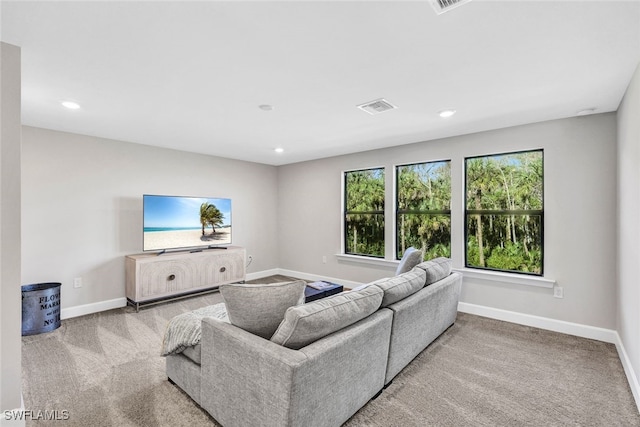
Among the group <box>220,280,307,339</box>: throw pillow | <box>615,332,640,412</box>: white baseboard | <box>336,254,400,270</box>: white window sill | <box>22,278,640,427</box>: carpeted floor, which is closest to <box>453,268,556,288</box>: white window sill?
<box>22,278,640,427</box>: carpeted floor

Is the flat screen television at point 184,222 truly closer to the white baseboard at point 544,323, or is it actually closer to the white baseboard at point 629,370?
the white baseboard at point 544,323

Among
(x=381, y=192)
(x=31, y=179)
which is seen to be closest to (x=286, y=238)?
(x=381, y=192)

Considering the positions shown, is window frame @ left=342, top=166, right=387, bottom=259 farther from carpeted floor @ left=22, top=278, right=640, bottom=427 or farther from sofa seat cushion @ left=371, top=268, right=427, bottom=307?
sofa seat cushion @ left=371, top=268, right=427, bottom=307

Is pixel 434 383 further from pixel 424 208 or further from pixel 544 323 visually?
pixel 424 208

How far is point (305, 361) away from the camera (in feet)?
4.56

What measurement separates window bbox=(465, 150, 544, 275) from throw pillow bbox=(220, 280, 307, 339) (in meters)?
3.01

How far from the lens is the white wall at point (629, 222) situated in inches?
81.4

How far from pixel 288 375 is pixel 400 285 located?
1.21 metres

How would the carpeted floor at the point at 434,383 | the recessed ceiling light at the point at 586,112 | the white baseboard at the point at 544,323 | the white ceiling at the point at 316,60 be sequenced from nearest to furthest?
the white ceiling at the point at 316,60, the carpeted floor at the point at 434,383, the recessed ceiling light at the point at 586,112, the white baseboard at the point at 544,323

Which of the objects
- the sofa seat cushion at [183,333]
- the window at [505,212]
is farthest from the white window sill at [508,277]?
the sofa seat cushion at [183,333]

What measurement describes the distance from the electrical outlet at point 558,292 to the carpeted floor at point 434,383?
1.33ft

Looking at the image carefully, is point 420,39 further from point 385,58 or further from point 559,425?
point 559,425

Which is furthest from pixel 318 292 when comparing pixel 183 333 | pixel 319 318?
pixel 319 318

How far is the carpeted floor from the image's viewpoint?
1.87 meters
